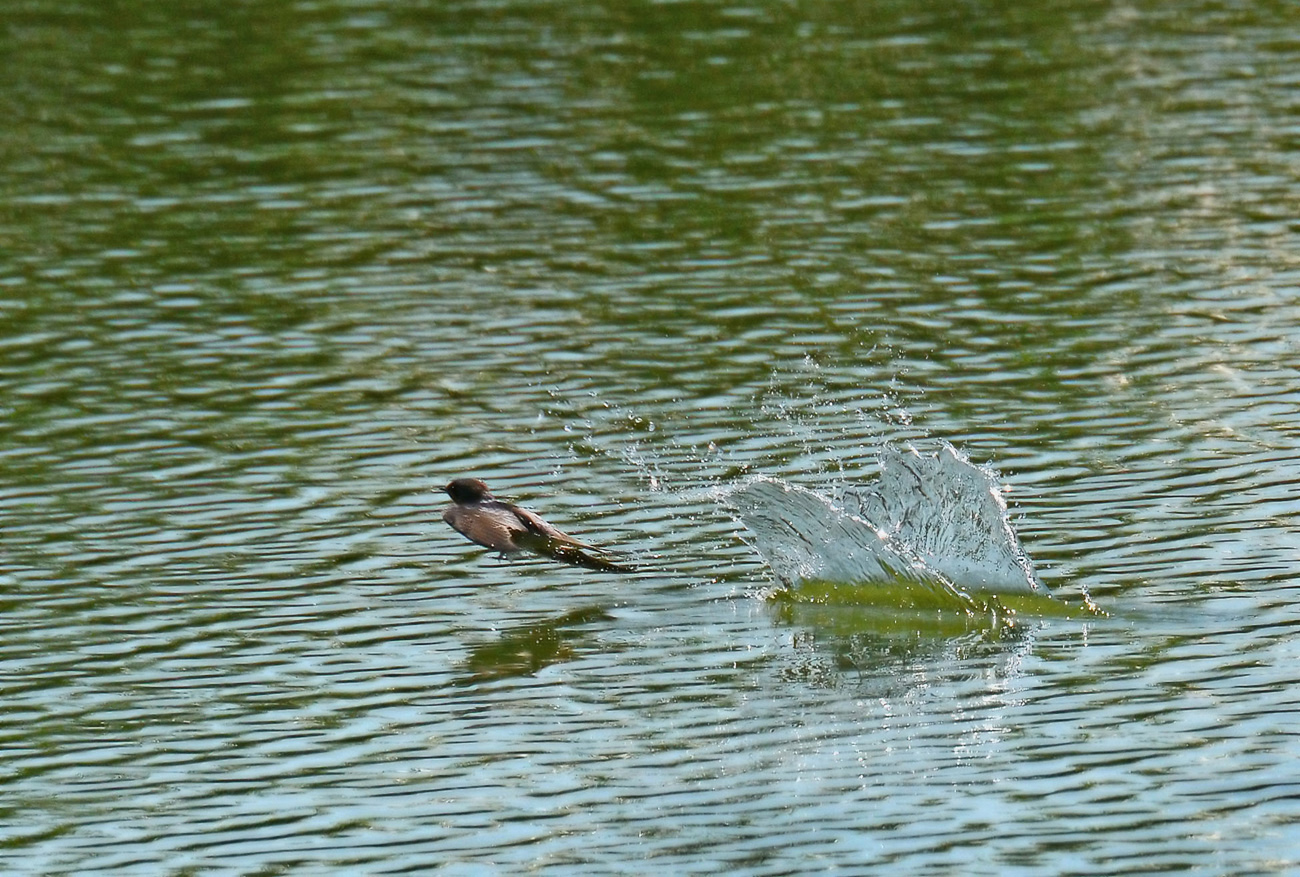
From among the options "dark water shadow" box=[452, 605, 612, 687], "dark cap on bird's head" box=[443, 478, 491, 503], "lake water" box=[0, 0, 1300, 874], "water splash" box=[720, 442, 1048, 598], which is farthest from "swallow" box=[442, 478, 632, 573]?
"water splash" box=[720, 442, 1048, 598]

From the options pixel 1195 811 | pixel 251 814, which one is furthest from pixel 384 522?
pixel 1195 811

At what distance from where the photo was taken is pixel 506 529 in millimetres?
20219

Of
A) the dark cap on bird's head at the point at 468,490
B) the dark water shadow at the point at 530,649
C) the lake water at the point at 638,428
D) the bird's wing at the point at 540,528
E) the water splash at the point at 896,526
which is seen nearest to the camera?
the lake water at the point at 638,428

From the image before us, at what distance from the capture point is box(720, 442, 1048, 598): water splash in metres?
19.4

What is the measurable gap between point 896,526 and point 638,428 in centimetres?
513

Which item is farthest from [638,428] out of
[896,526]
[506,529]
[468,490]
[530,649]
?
[530,649]

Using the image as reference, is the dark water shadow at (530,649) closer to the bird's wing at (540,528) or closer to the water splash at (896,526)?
the bird's wing at (540,528)

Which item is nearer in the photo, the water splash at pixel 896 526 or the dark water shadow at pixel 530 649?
the dark water shadow at pixel 530 649

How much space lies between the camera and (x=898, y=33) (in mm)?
45812

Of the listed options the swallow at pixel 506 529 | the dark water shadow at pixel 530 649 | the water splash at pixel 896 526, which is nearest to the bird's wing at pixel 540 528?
the swallow at pixel 506 529

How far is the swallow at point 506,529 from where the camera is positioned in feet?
66.2

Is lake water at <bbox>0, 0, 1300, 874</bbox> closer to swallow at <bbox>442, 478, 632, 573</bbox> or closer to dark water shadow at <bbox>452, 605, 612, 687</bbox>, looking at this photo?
dark water shadow at <bbox>452, 605, 612, 687</bbox>

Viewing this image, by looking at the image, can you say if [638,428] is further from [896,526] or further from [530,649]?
[530,649]

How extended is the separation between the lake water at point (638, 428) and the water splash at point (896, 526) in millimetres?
367
